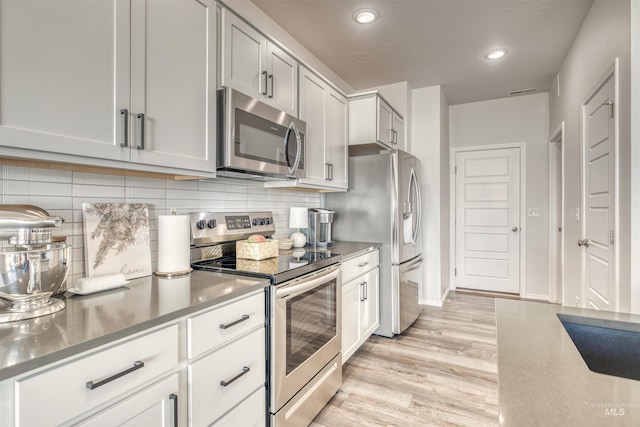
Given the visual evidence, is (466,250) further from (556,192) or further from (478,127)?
(478,127)

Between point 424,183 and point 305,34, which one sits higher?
point 305,34

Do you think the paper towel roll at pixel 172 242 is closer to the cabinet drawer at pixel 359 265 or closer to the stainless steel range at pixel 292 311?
the stainless steel range at pixel 292 311

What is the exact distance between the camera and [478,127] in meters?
A: 4.64

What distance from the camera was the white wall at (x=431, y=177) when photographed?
3988mm

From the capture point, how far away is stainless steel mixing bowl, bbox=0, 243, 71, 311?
89cm

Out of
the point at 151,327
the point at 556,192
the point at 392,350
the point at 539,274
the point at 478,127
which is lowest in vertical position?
the point at 392,350

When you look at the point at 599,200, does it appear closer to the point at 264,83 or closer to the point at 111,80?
the point at 264,83

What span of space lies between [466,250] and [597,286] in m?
2.47

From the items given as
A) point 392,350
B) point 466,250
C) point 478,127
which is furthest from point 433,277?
point 478,127

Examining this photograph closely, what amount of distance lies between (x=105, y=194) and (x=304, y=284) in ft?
3.27

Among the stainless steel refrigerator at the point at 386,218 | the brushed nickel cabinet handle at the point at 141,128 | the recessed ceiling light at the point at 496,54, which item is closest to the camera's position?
the brushed nickel cabinet handle at the point at 141,128

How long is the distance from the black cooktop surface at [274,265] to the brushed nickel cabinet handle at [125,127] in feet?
2.31

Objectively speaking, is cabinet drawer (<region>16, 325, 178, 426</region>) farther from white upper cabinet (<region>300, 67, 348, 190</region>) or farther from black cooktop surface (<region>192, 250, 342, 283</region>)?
white upper cabinet (<region>300, 67, 348, 190</region>)

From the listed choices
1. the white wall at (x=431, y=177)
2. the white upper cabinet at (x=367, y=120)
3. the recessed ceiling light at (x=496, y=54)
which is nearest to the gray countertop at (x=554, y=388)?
the white upper cabinet at (x=367, y=120)
